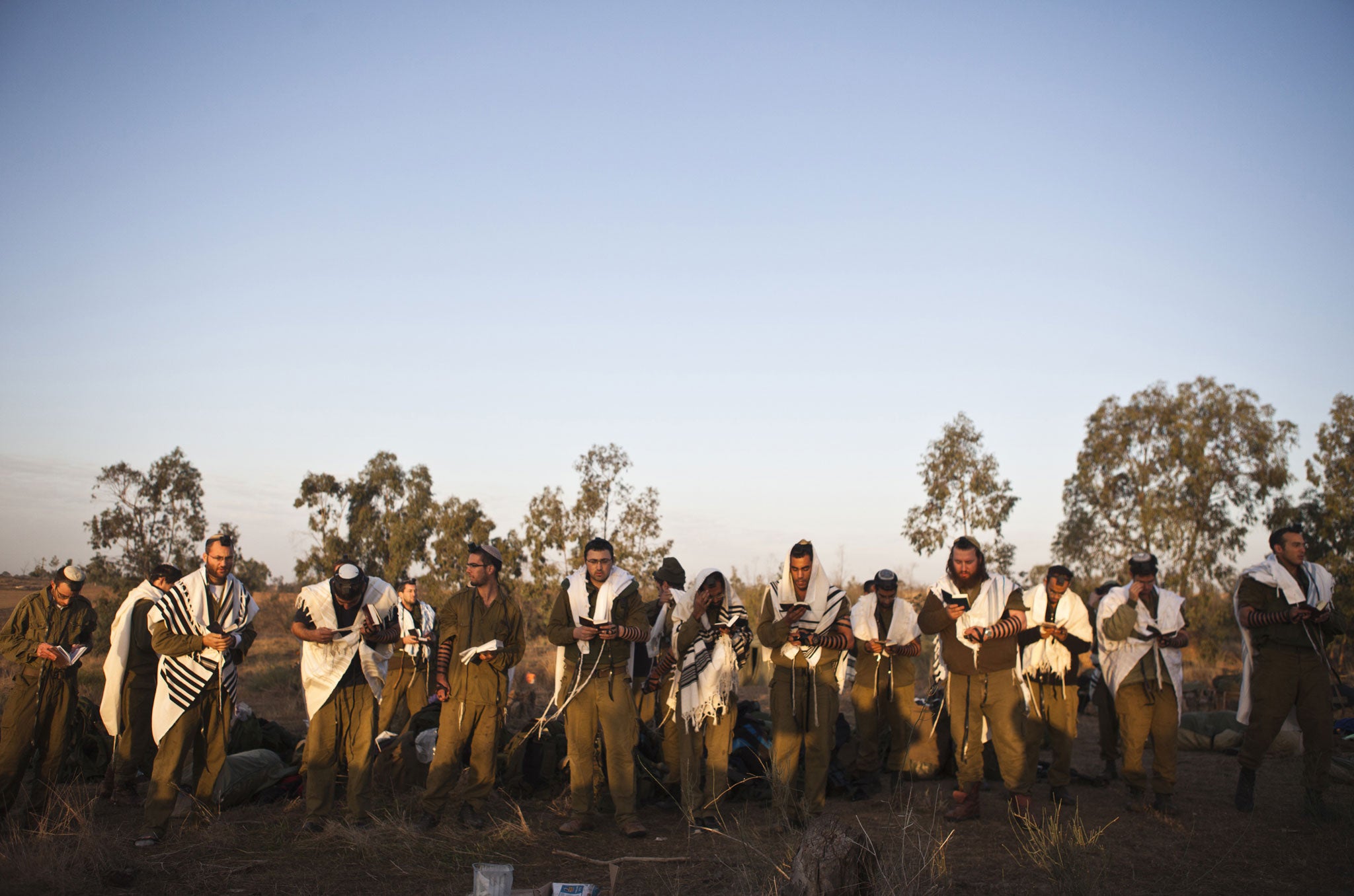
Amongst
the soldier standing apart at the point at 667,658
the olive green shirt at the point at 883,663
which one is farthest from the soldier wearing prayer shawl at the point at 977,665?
the soldier standing apart at the point at 667,658

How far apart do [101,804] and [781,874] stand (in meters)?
6.24

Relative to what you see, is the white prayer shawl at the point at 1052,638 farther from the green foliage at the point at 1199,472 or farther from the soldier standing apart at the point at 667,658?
the green foliage at the point at 1199,472

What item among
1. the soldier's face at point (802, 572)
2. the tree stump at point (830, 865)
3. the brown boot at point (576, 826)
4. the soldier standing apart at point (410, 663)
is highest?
the soldier's face at point (802, 572)

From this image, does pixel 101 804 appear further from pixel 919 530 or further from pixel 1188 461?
pixel 1188 461

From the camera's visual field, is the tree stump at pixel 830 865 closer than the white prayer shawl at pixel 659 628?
Yes

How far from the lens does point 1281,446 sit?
78.3 feet

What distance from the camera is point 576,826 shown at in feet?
22.0

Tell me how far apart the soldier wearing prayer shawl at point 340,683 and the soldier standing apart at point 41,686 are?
194 cm

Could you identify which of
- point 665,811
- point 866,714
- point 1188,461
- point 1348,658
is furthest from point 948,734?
point 1188,461

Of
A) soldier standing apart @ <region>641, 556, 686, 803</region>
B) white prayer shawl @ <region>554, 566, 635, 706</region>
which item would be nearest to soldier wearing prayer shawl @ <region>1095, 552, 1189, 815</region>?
soldier standing apart @ <region>641, 556, 686, 803</region>

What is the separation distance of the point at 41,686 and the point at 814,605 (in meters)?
5.98

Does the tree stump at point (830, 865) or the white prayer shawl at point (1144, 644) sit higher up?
the white prayer shawl at point (1144, 644)

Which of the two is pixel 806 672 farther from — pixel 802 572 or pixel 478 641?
pixel 478 641

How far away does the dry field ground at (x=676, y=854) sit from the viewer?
518 cm
